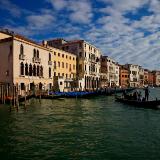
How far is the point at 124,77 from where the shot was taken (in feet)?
350

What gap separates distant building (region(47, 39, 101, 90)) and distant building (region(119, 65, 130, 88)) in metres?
37.2

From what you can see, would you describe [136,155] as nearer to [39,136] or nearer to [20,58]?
[39,136]

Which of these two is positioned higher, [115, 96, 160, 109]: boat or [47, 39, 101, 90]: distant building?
[47, 39, 101, 90]: distant building

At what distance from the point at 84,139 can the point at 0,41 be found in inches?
1099

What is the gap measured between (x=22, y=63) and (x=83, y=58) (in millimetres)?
23541

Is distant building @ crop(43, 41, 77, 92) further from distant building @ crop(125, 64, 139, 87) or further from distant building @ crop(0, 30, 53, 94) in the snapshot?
distant building @ crop(125, 64, 139, 87)

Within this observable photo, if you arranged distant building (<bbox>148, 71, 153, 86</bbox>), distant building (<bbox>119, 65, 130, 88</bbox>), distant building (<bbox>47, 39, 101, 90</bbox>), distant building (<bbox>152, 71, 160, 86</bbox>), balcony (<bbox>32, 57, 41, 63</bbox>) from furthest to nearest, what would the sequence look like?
1. distant building (<bbox>152, 71, 160, 86</bbox>)
2. distant building (<bbox>148, 71, 153, 86</bbox>)
3. distant building (<bbox>119, 65, 130, 88</bbox>)
4. distant building (<bbox>47, 39, 101, 90</bbox>)
5. balcony (<bbox>32, 57, 41, 63</bbox>)

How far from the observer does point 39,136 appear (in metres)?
13.7

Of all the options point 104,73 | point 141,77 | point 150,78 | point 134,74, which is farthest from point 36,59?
point 150,78

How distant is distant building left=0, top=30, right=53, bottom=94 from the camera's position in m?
36.7

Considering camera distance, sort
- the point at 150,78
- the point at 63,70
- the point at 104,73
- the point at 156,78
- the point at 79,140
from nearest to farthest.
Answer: the point at 79,140
the point at 63,70
the point at 104,73
the point at 150,78
the point at 156,78

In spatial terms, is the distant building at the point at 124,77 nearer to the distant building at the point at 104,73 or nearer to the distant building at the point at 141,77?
the distant building at the point at 141,77

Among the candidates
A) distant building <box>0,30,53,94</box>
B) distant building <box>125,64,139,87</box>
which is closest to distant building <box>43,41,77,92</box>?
distant building <box>0,30,53,94</box>

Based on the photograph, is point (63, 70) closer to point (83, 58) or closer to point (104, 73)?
point (83, 58)
